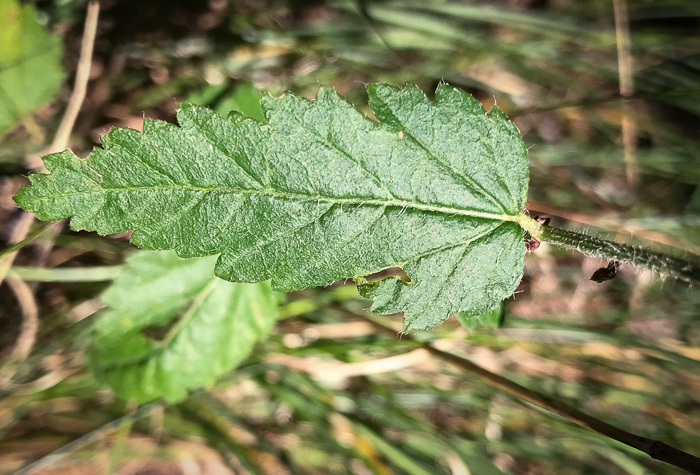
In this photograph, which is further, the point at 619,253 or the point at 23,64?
the point at 23,64

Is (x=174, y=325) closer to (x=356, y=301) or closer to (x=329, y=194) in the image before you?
(x=356, y=301)

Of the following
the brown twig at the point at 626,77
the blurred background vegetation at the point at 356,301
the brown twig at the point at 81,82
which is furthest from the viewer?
the brown twig at the point at 626,77

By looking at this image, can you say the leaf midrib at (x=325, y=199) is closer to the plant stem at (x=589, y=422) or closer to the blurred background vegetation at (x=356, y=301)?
the plant stem at (x=589, y=422)

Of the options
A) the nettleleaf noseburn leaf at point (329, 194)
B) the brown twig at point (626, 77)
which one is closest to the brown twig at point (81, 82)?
the nettleleaf noseburn leaf at point (329, 194)

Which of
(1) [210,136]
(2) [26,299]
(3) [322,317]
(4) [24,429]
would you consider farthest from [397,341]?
(4) [24,429]

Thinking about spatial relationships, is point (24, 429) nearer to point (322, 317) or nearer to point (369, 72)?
point (322, 317)

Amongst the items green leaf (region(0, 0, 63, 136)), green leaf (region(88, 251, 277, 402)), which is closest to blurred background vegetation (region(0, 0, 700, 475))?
green leaf (region(0, 0, 63, 136))

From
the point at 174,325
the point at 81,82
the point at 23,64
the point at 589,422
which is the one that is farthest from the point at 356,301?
the point at 23,64
